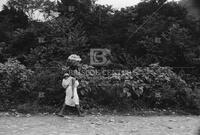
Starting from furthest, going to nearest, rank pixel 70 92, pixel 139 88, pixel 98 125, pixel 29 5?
pixel 29 5, pixel 139 88, pixel 70 92, pixel 98 125

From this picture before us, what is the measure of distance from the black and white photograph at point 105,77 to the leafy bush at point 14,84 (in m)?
0.03

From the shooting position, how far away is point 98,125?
792 centimetres

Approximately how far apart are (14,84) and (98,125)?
3680 mm

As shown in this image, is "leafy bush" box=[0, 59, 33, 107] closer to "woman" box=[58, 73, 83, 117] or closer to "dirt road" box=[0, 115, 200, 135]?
"woman" box=[58, 73, 83, 117]

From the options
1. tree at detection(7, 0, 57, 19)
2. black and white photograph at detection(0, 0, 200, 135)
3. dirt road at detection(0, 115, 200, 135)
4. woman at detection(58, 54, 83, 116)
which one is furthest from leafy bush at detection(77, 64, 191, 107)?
tree at detection(7, 0, 57, 19)

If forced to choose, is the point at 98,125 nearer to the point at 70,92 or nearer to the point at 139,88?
the point at 70,92

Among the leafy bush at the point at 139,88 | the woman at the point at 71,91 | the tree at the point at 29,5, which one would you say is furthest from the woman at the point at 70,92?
the tree at the point at 29,5

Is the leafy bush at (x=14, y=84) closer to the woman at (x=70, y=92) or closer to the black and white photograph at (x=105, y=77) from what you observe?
the black and white photograph at (x=105, y=77)

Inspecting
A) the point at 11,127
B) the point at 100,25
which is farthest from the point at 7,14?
the point at 11,127

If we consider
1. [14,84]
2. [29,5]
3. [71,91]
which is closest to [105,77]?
[71,91]

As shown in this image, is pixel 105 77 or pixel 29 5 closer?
pixel 105 77

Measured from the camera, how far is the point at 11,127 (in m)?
7.55

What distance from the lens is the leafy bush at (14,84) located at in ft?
33.8

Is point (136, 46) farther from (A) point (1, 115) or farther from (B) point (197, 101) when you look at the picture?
(A) point (1, 115)
